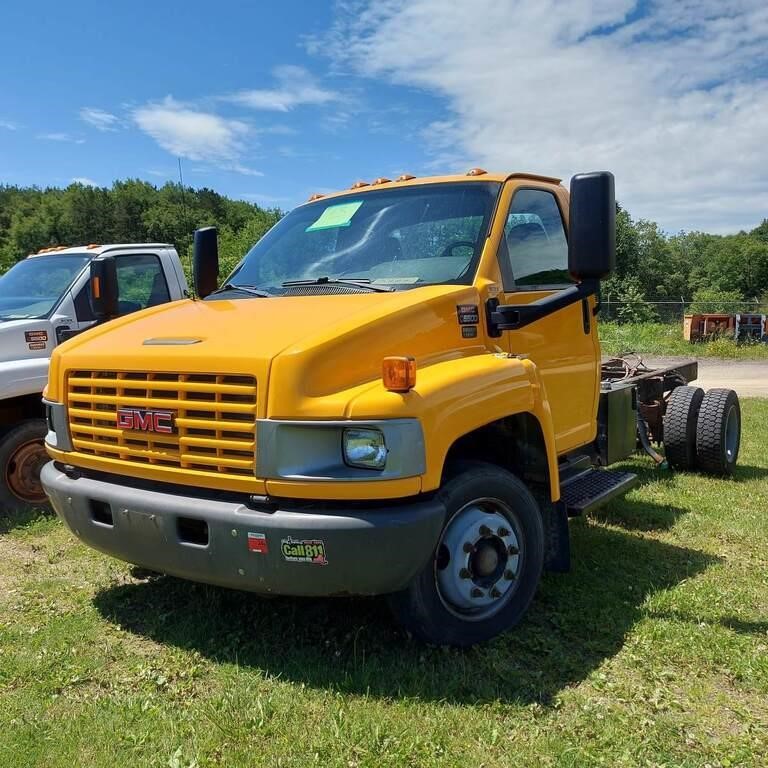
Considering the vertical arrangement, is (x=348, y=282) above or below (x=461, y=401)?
above

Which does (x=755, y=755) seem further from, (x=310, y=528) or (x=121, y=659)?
(x=121, y=659)

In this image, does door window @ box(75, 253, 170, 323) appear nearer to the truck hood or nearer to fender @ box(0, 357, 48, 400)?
fender @ box(0, 357, 48, 400)

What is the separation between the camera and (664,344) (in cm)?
2495

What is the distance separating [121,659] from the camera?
3633 millimetres

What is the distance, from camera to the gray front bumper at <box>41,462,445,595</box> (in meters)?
3.01

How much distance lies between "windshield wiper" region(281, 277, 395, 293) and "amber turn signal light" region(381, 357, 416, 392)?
0.85 m

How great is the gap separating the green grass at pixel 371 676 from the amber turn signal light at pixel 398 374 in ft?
4.29

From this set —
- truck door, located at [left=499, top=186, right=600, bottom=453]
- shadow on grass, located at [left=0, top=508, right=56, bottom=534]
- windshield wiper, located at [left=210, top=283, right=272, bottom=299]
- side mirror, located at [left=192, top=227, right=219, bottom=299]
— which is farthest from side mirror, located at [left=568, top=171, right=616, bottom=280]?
shadow on grass, located at [left=0, top=508, right=56, bottom=534]

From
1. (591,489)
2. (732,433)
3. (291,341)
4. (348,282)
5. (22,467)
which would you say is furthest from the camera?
(732,433)

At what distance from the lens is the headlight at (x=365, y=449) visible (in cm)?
302

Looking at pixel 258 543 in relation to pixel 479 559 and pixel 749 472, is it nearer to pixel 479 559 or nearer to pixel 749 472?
pixel 479 559

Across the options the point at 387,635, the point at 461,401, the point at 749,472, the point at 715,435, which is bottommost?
the point at 749,472

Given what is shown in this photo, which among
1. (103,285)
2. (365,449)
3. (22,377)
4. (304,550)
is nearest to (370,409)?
(365,449)

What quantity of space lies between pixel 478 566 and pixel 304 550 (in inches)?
38.2
